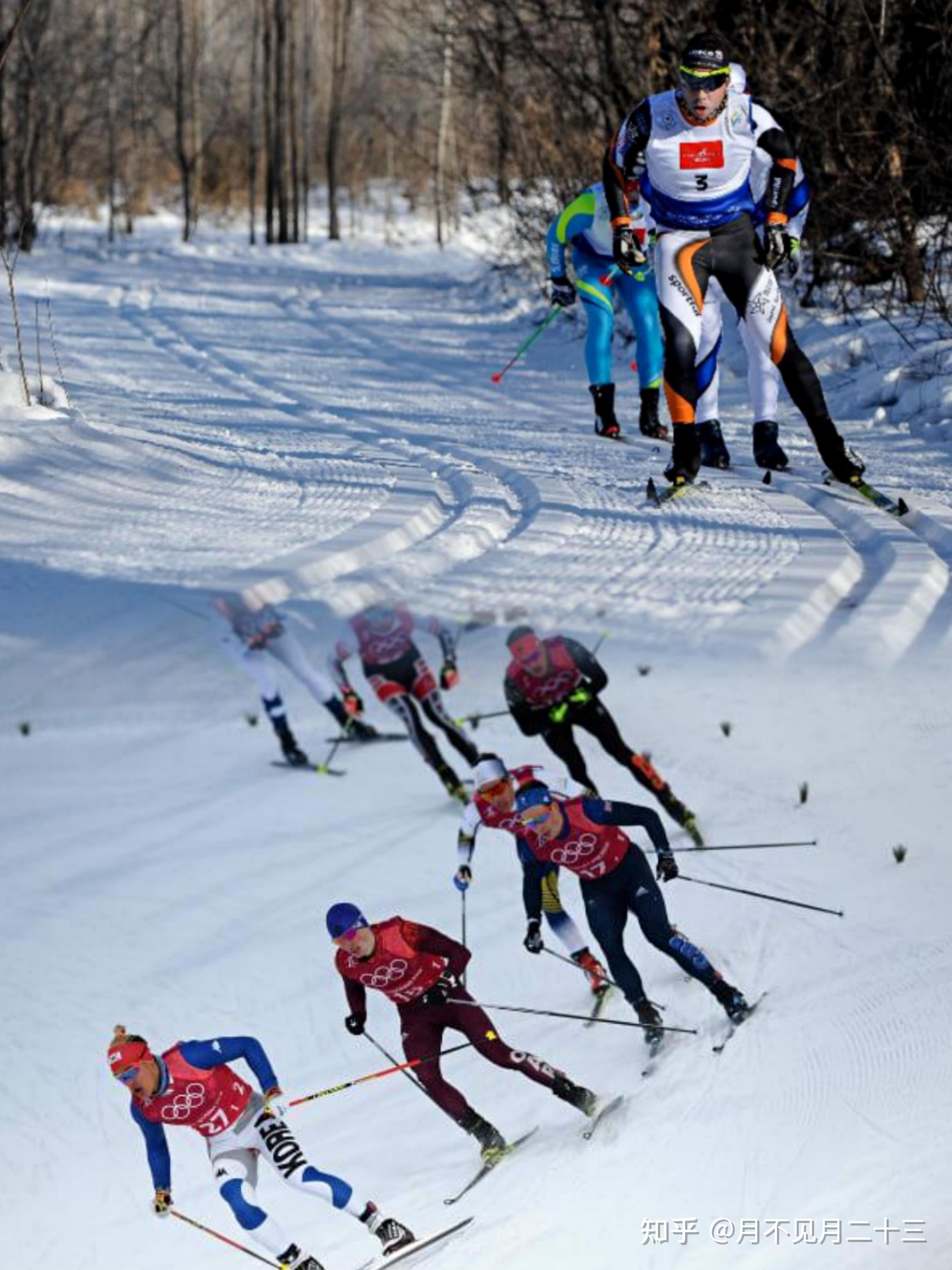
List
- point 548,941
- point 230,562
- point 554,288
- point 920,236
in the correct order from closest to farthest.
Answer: point 548,941, point 230,562, point 554,288, point 920,236

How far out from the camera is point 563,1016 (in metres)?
3.74

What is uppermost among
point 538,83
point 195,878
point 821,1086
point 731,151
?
point 538,83

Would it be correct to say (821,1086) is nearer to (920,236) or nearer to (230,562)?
(230,562)

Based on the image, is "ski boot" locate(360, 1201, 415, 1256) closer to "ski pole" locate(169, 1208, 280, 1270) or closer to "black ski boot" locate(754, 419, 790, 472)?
"ski pole" locate(169, 1208, 280, 1270)

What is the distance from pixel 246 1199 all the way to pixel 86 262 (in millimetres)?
15977

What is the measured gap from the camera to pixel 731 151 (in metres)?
4.85

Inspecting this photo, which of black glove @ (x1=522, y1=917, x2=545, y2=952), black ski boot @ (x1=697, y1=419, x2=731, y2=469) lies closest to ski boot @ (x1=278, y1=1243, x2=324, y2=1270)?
black glove @ (x1=522, y1=917, x2=545, y2=952)

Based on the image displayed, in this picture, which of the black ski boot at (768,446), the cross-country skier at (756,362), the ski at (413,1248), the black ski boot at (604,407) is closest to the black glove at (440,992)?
the ski at (413,1248)

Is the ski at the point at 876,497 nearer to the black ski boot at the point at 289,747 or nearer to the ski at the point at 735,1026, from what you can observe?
the ski at the point at 735,1026

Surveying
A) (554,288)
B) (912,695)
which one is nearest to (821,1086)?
(912,695)

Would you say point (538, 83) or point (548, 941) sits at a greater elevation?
point (538, 83)

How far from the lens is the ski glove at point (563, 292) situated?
674 cm

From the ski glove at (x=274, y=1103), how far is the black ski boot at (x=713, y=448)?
3003mm

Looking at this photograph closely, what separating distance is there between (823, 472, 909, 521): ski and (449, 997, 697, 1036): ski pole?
7.51 ft
